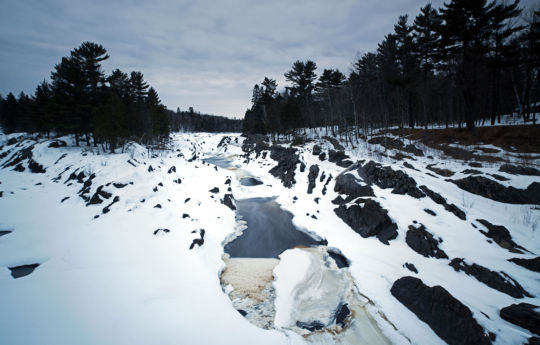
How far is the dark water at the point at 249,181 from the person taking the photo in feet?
75.5

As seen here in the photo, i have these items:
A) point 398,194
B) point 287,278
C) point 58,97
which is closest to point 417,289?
point 287,278

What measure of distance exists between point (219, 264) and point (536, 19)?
38.6 metres

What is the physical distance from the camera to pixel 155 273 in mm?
7387

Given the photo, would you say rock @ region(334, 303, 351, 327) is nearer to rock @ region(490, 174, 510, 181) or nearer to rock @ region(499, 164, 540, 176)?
rock @ region(490, 174, 510, 181)

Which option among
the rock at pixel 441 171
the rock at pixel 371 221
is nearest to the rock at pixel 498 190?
the rock at pixel 441 171

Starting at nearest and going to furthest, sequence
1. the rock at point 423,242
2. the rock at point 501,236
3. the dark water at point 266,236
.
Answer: the rock at point 501,236, the rock at point 423,242, the dark water at point 266,236

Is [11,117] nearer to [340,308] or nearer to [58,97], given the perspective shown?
[58,97]

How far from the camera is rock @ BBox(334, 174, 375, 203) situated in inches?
495

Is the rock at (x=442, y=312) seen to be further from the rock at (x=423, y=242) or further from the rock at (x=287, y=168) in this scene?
the rock at (x=287, y=168)

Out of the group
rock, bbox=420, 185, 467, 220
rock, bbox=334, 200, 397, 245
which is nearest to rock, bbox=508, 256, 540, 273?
rock, bbox=420, 185, 467, 220

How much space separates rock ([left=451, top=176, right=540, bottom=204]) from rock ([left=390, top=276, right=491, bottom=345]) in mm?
8713

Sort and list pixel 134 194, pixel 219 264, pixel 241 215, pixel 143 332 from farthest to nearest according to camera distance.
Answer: pixel 241 215 → pixel 134 194 → pixel 219 264 → pixel 143 332

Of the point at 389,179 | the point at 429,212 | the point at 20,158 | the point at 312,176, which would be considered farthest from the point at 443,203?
the point at 20,158

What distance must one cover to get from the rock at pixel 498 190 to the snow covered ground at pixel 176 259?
488mm
